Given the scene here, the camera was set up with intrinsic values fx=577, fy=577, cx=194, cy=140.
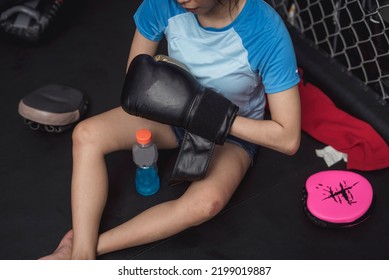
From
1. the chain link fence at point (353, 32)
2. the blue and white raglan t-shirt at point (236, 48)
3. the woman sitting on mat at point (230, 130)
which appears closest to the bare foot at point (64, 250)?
the woman sitting on mat at point (230, 130)

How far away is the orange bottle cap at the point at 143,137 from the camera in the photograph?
46.2 inches

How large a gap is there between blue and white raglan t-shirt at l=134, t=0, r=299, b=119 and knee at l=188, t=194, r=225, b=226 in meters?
0.20

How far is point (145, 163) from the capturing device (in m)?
1.27

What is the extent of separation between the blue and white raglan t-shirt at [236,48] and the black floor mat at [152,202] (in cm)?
22

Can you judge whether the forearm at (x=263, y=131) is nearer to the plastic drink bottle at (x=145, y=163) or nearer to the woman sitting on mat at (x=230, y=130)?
the woman sitting on mat at (x=230, y=130)

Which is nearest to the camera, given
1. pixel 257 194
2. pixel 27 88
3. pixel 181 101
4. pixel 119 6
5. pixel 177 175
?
pixel 181 101

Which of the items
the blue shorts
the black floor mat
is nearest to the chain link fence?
the black floor mat

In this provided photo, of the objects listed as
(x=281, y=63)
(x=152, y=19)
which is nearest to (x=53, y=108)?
(x=152, y=19)

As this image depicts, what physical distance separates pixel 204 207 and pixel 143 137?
7.4 inches

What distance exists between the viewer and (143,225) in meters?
1.19

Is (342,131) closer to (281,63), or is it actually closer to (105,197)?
(281,63)
